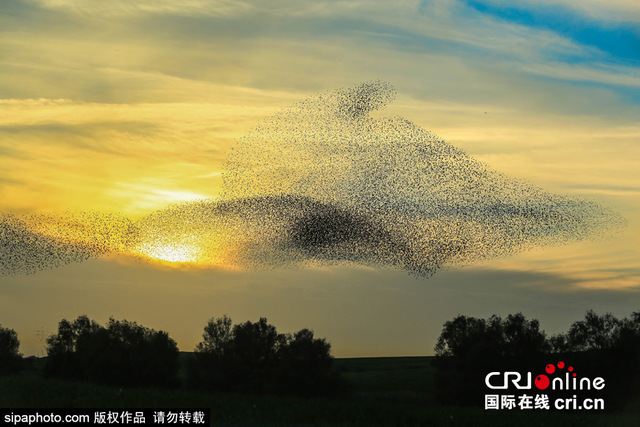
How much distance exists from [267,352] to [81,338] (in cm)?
3132

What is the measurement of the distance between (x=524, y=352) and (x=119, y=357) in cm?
6085

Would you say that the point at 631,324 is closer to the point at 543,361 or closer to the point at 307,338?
the point at 543,361

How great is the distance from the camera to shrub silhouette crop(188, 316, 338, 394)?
10069 cm

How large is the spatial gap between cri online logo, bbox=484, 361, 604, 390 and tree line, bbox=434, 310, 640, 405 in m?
1.31

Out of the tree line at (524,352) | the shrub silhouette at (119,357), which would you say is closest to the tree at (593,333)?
the tree line at (524,352)

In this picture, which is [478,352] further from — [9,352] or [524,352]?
A: [9,352]

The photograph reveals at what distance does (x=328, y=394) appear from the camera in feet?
322

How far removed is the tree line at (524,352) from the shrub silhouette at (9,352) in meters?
80.7

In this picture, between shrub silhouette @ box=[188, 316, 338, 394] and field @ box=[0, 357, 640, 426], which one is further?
shrub silhouette @ box=[188, 316, 338, 394]

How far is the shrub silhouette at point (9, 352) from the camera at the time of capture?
131 meters

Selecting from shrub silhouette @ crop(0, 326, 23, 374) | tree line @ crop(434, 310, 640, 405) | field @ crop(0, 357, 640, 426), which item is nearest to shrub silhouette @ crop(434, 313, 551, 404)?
tree line @ crop(434, 310, 640, 405)

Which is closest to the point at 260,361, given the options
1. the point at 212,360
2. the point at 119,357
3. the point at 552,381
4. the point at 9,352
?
the point at 212,360

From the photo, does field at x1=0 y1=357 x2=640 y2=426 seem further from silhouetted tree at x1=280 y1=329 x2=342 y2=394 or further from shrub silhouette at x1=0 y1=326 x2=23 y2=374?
shrub silhouette at x1=0 y1=326 x2=23 y2=374

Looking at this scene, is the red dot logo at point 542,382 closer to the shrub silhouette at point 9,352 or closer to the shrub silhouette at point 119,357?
the shrub silhouette at point 119,357
